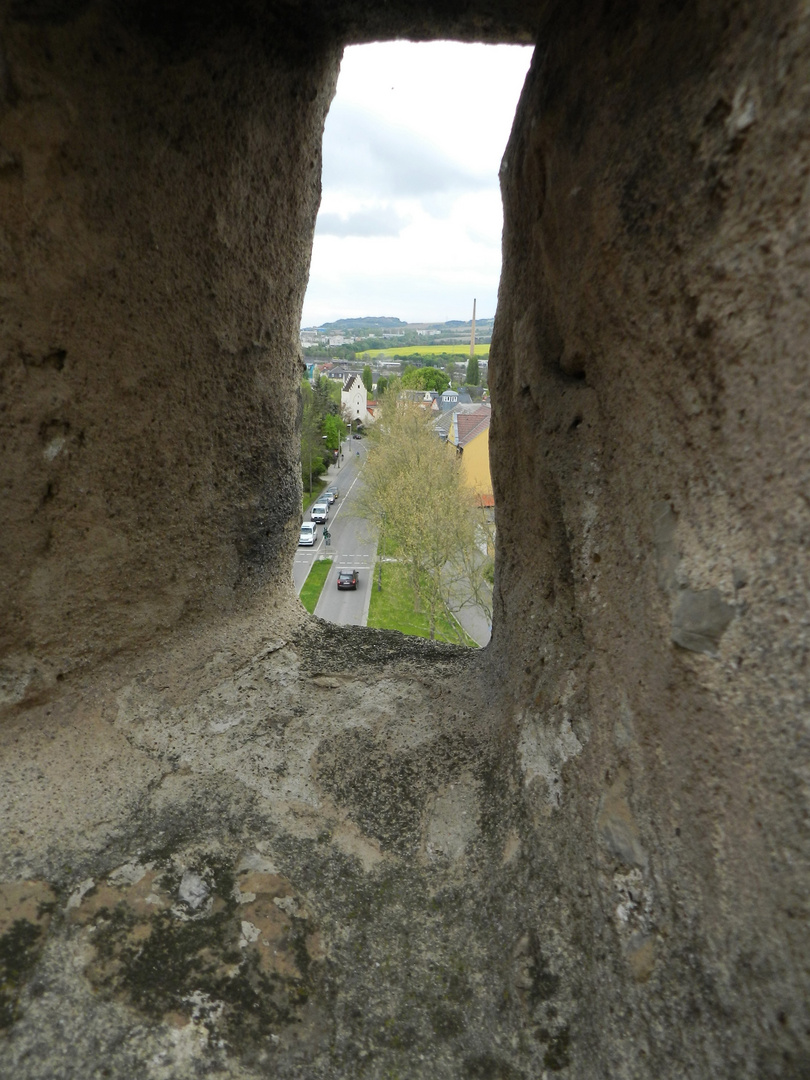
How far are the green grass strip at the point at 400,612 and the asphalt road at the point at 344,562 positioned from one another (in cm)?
21

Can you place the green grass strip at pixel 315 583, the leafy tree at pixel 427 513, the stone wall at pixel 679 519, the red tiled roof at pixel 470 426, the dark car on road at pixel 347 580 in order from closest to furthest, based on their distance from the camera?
the stone wall at pixel 679 519, the leafy tree at pixel 427 513, the green grass strip at pixel 315 583, the dark car on road at pixel 347 580, the red tiled roof at pixel 470 426

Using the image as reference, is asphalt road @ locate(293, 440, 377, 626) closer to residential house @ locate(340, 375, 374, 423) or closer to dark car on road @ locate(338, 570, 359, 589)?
dark car on road @ locate(338, 570, 359, 589)

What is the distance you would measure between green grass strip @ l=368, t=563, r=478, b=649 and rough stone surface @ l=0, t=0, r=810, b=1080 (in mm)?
7121

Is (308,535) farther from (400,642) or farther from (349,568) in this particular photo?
(400,642)

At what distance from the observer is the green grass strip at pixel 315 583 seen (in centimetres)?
1077

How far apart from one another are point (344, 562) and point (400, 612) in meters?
2.49

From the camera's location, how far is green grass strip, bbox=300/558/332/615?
35.3 ft

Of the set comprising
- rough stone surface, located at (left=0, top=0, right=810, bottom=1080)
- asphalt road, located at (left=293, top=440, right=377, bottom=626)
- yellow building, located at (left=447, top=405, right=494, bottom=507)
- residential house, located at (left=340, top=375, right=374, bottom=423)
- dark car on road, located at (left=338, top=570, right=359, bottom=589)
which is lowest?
asphalt road, located at (left=293, top=440, right=377, bottom=626)

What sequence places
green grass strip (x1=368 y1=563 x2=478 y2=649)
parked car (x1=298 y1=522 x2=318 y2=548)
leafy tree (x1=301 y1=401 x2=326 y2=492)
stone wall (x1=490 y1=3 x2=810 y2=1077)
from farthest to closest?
leafy tree (x1=301 y1=401 x2=326 y2=492) < parked car (x1=298 y1=522 x2=318 y2=548) < green grass strip (x1=368 y1=563 x2=478 y2=649) < stone wall (x1=490 y1=3 x2=810 y2=1077)

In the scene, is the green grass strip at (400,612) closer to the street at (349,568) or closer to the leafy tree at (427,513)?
the street at (349,568)

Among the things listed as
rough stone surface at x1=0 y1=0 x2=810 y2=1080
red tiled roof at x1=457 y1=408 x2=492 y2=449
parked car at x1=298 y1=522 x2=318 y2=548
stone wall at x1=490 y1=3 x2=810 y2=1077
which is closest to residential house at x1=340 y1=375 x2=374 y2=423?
red tiled roof at x1=457 y1=408 x2=492 y2=449

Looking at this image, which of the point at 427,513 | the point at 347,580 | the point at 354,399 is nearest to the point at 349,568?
the point at 347,580

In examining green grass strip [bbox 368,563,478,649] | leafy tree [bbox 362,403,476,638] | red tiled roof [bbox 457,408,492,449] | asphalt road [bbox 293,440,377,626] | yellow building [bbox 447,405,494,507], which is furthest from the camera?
red tiled roof [bbox 457,408,492,449]

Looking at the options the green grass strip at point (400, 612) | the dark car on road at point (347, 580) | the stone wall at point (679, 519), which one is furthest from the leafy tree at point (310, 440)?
the stone wall at point (679, 519)
